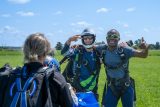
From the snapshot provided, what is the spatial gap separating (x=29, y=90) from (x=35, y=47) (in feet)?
1.54

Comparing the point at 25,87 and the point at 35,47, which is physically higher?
the point at 35,47

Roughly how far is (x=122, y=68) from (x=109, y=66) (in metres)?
0.26

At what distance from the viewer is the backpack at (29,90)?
15.6 feet

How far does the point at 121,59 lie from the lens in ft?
28.8

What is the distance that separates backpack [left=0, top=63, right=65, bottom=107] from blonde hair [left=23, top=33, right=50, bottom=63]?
0.16m

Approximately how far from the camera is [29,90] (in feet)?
15.7

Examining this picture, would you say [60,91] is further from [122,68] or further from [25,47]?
[122,68]

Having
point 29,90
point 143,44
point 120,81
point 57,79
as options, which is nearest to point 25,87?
point 29,90

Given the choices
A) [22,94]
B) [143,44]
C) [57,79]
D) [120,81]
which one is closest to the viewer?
[22,94]

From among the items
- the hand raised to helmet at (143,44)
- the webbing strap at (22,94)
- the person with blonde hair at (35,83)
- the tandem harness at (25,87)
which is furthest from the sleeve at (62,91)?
the hand raised to helmet at (143,44)

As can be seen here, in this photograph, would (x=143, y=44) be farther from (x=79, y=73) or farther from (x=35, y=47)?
(x=35, y=47)

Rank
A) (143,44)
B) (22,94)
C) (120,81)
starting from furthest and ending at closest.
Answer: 1. (120,81)
2. (143,44)
3. (22,94)

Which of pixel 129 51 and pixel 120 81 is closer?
pixel 129 51

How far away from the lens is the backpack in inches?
188
